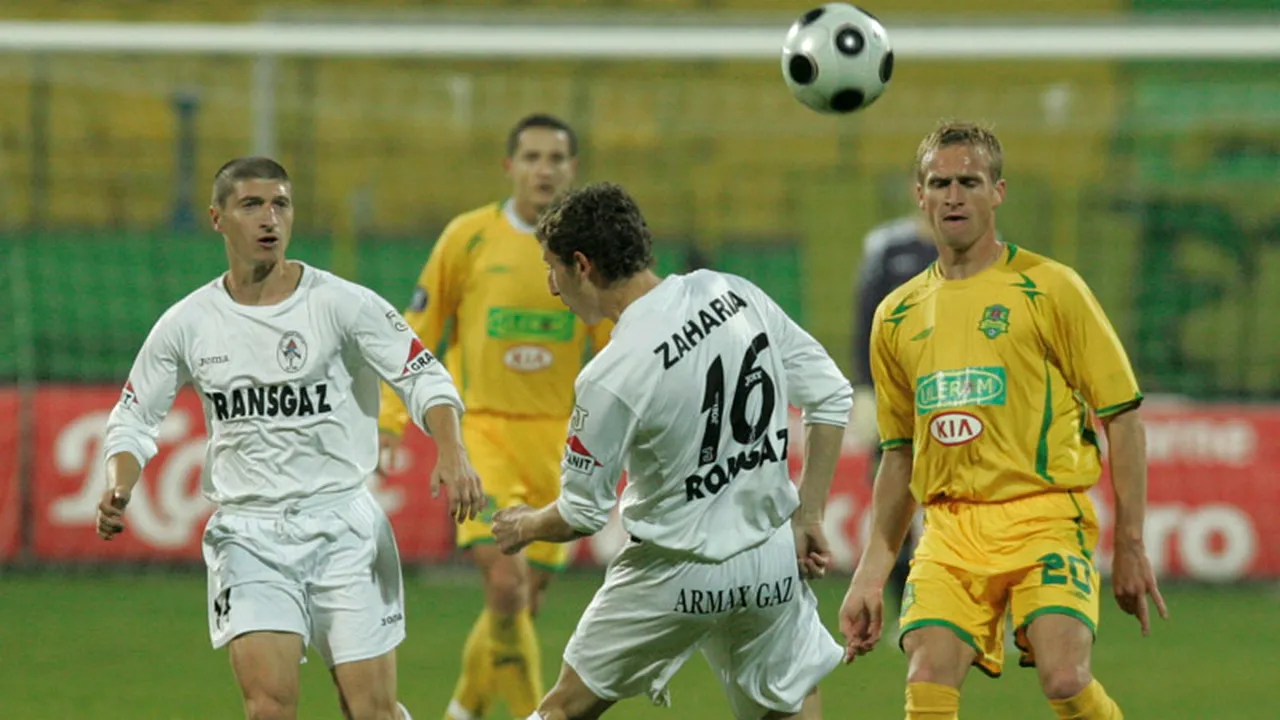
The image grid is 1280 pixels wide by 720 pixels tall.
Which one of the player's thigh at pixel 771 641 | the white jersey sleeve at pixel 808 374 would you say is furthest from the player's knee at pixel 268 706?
the white jersey sleeve at pixel 808 374

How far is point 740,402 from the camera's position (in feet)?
17.6

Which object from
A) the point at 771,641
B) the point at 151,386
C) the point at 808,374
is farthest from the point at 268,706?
the point at 808,374

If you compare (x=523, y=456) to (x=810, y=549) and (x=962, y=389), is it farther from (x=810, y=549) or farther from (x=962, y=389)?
(x=962, y=389)

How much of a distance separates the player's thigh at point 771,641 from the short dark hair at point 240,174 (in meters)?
2.15

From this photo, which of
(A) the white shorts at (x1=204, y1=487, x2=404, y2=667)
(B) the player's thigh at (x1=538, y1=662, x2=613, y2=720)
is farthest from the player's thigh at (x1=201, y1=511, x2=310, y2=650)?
(B) the player's thigh at (x1=538, y1=662, x2=613, y2=720)

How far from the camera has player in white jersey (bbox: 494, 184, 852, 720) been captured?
5.24 meters

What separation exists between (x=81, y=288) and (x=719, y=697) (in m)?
8.23

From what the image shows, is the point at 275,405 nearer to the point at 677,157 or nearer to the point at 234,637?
the point at 234,637

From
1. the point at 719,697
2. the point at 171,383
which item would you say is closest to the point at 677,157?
the point at 719,697

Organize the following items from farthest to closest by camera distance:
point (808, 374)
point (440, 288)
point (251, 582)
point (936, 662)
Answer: point (440, 288), point (251, 582), point (808, 374), point (936, 662)

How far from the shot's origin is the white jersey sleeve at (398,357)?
6.18m

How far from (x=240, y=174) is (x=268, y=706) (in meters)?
1.77

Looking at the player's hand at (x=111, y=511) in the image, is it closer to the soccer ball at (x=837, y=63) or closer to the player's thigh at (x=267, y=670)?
the player's thigh at (x=267, y=670)

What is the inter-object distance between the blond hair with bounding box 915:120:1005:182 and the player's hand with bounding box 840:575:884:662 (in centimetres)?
129
